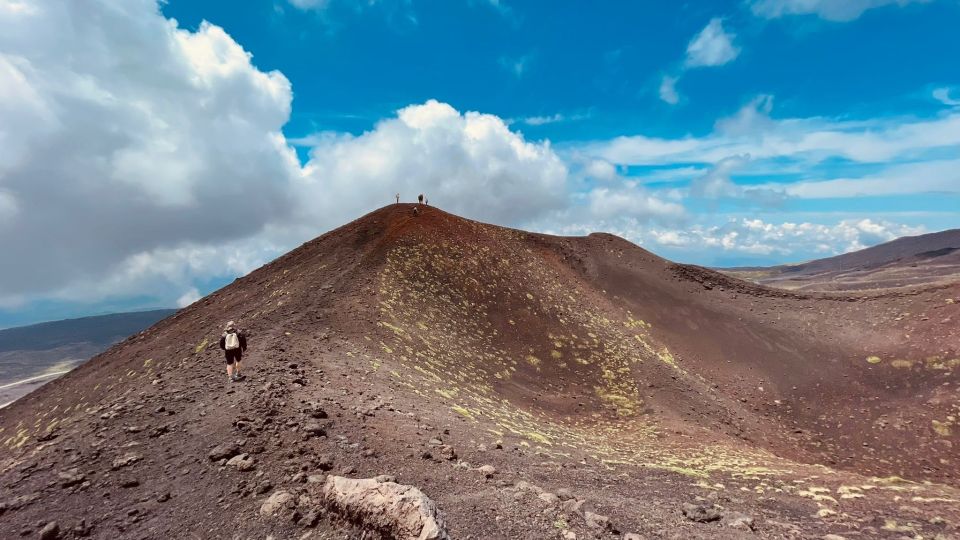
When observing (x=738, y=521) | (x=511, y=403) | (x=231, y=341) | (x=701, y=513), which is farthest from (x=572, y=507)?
(x=231, y=341)

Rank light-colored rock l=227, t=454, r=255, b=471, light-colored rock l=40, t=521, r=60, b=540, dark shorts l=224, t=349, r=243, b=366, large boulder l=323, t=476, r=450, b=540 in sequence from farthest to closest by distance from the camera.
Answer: dark shorts l=224, t=349, r=243, b=366 → light-colored rock l=227, t=454, r=255, b=471 → light-colored rock l=40, t=521, r=60, b=540 → large boulder l=323, t=476, r=450, b=540

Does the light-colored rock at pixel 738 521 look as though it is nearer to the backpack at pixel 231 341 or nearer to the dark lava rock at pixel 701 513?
the dark lava rock at pixel 701 513

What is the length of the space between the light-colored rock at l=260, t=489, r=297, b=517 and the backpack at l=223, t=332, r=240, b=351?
8591 mm

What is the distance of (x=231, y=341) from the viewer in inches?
621

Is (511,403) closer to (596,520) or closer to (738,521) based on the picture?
(738,521)

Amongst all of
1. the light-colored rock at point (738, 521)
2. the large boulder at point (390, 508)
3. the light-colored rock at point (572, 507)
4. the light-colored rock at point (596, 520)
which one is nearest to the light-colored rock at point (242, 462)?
the large boulder at point (390, 508)

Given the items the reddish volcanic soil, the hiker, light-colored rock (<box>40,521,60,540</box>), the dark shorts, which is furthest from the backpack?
light-colored rock (<box>40,521,60,540</box>)

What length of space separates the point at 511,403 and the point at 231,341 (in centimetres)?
1345

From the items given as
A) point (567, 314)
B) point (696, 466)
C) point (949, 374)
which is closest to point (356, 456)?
point (696, 466)

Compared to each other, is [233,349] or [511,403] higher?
[233,349]

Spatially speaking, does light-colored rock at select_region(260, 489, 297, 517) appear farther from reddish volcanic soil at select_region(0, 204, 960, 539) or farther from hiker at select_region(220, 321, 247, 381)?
hiker at select_region(220, 321, 247, 381)

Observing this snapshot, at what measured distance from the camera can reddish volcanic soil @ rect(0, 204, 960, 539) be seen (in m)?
9.55

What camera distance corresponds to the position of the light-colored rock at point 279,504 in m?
8.55

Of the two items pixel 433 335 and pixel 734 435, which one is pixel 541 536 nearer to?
pixel 433 335
